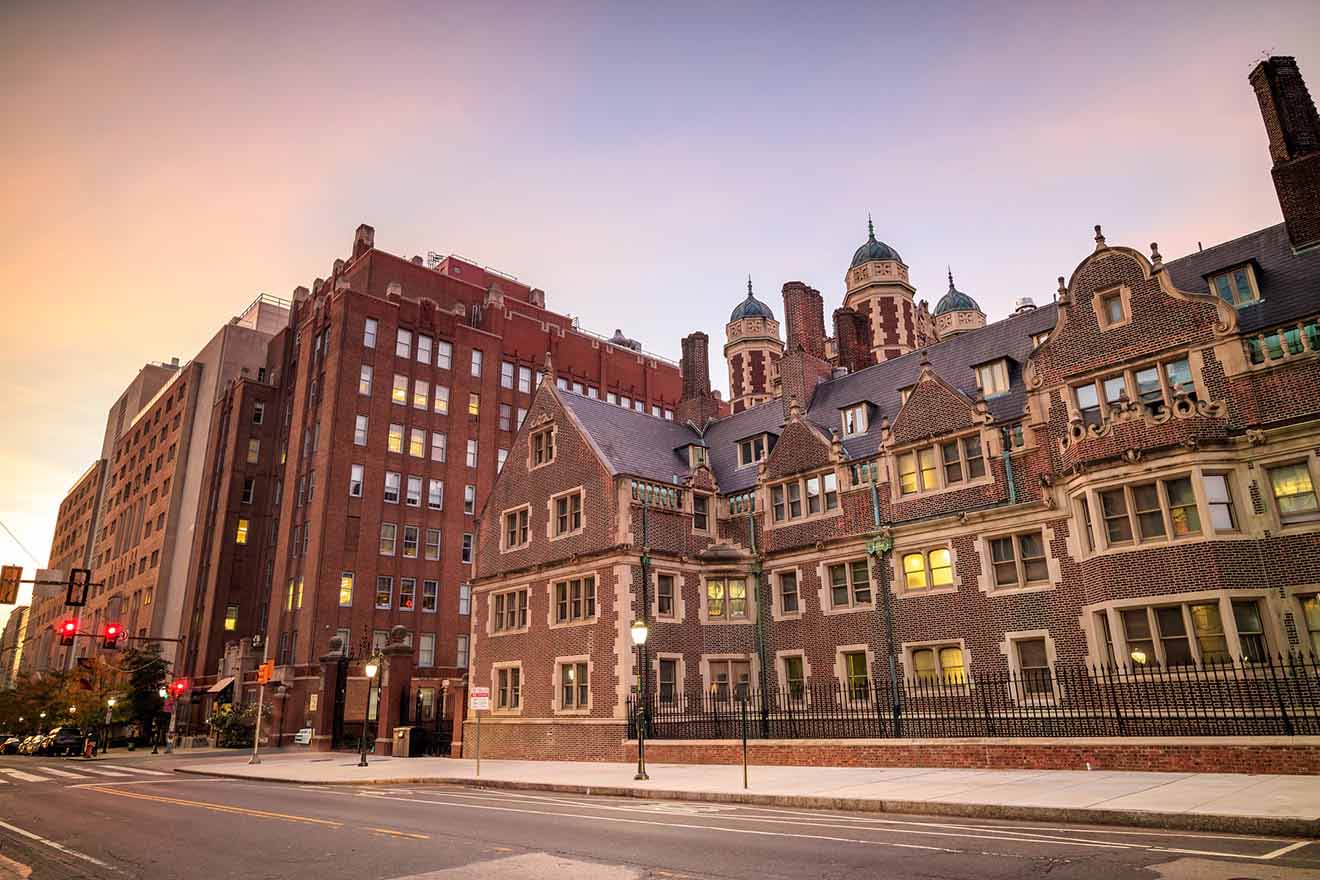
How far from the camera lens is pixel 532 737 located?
106 ft

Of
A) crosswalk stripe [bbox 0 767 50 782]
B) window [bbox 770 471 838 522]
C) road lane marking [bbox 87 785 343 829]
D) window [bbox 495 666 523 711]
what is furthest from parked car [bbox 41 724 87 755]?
window [bbox 770 471 838 522]

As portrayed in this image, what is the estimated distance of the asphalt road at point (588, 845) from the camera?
886cm

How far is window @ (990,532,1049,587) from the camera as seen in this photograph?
2516 cm

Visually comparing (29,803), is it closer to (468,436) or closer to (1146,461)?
(1146,461)

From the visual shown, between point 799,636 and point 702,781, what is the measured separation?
12.4 m

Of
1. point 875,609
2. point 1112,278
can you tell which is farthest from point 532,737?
point 1112,278

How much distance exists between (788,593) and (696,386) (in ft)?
49.7

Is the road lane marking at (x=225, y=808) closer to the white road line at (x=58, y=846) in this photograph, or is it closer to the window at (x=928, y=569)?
the white road line at (x=58, y=846)

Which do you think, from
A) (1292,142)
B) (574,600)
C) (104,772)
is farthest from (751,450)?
(104,772)

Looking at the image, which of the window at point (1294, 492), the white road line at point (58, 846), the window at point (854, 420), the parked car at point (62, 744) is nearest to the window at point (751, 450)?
the window at point (854, 420)

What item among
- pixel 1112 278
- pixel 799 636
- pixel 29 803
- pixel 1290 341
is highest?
pixel 1112 278

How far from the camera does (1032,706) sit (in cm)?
2138

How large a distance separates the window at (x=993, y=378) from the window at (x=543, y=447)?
18.1m

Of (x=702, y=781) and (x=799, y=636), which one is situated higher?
(x=799, y=636)
